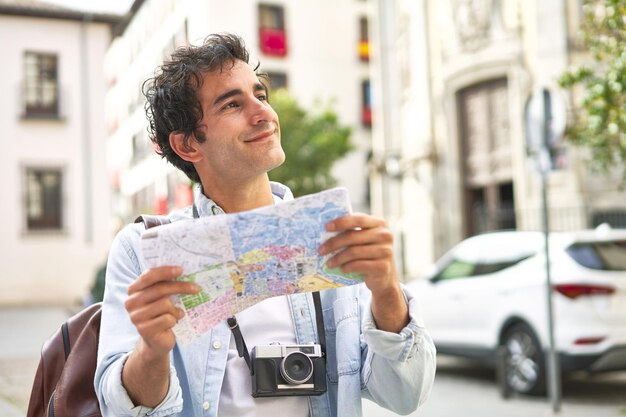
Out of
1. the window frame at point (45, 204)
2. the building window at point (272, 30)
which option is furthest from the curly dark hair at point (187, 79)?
the building window at point (272, 30)

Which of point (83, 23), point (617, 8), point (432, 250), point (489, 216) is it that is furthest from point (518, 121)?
point (83, 23)

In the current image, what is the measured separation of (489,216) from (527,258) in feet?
32.3

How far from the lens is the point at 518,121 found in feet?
65.3

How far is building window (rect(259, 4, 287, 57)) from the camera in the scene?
125 feet

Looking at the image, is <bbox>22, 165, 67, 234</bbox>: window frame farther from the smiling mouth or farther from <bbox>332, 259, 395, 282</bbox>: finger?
<bbox>332, 259, 395, 282</bbox>: finger

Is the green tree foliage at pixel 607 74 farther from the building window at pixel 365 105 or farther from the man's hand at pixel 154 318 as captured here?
the building window at pixel 365 105

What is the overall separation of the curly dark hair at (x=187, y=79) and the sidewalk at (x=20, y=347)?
5.47 meters

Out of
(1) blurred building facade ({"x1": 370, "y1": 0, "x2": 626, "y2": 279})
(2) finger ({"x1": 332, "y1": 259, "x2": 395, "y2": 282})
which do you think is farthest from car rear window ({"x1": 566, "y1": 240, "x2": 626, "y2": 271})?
(1) blurred building facade ({"x1": 370, "y1": 0, "x2": 626, "y2": 279})

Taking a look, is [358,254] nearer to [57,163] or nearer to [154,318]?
[154,318]

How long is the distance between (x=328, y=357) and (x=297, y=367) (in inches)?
5.2

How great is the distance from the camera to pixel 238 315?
231 centimetres

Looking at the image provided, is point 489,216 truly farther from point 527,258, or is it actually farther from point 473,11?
point 527,258

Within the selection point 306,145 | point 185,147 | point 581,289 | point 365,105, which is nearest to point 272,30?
point 365,105

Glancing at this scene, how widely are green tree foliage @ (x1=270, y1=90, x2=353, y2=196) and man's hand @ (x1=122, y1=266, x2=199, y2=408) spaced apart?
92.6 feet
